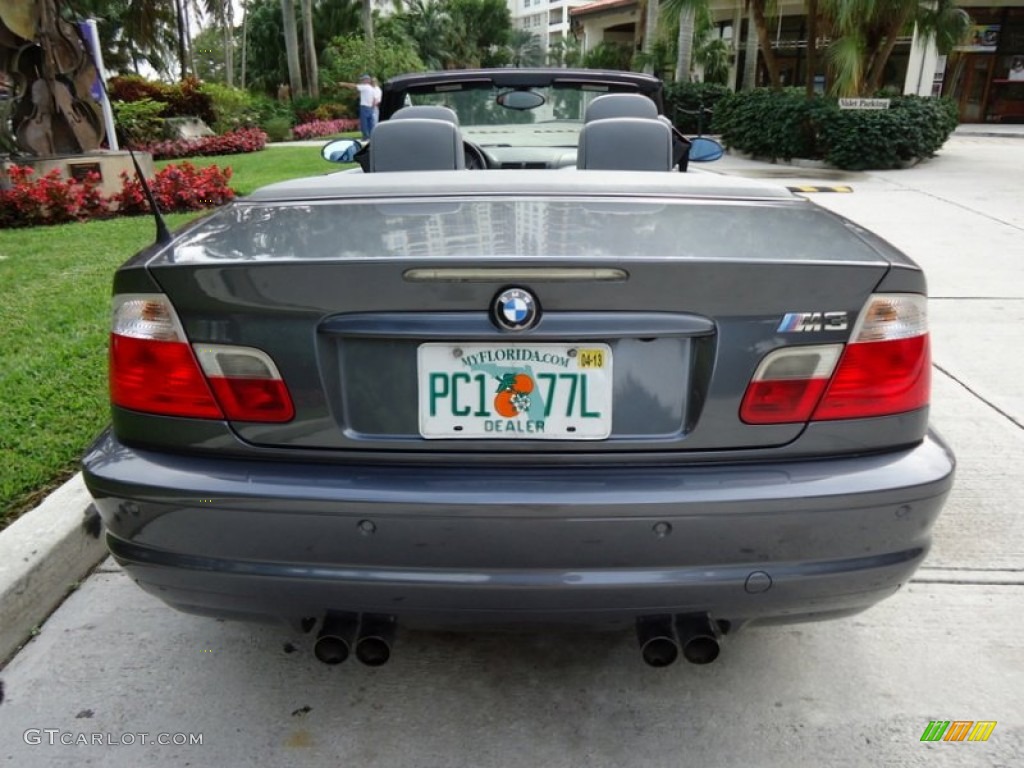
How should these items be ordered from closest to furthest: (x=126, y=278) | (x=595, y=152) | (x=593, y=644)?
(x=126, y=278) → (x=593, y=644) → (x=595, y=152)

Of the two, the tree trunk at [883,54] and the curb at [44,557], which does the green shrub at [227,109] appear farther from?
the curb at [44,557]

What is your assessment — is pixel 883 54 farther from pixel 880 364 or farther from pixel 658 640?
pixel 658 640

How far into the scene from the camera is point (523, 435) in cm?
175

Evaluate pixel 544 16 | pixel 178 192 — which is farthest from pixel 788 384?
pixel 544 16

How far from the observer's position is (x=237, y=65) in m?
61.3

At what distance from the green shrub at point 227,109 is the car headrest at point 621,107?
20.7 meters

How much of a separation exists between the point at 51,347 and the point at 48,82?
802cm

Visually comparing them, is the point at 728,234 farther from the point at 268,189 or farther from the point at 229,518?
the point at 268,189

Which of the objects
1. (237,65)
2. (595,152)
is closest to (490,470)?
(595,152)

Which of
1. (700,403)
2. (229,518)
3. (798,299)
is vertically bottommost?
(229,518)

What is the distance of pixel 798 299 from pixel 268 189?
1.72 m

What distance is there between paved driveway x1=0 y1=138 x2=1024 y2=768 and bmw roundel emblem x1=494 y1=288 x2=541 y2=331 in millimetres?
1063

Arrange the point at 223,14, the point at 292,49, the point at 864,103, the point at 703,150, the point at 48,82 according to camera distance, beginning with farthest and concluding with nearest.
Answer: the point at 223,14
the point at 292,49
the point at 864,103
the point at 48,82
the point at 703,150

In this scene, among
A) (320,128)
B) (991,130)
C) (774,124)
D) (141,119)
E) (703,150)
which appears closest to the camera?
(703,150)
